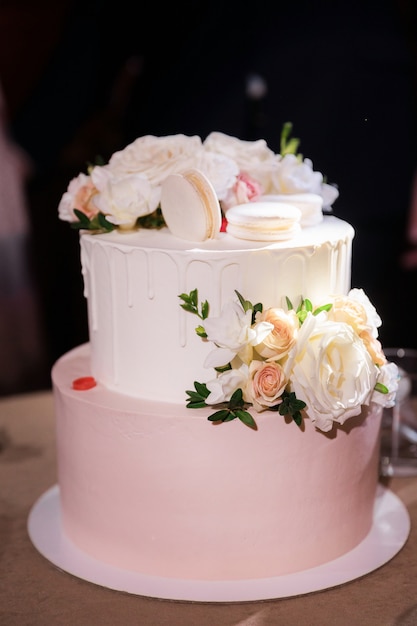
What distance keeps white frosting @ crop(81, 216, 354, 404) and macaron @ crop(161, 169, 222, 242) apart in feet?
0.09

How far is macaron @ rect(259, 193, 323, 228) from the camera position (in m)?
1.81

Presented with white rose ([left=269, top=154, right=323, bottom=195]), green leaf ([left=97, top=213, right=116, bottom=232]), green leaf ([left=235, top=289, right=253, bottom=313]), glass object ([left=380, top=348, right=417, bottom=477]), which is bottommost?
glass object ([left=380, top=348, right=417, bottom=477])

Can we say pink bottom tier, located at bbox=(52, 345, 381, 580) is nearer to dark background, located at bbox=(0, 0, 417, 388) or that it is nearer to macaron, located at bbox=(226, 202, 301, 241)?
macaron, located at bbox=(226, 202, 301, 241)

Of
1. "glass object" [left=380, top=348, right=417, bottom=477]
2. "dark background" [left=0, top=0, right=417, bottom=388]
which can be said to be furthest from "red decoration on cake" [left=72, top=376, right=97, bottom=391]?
"dark background" [left=0, top=0, right=417, bottom=388]

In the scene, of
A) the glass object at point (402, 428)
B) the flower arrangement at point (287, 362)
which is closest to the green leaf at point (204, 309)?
the flower arrangement at point (287, 362)

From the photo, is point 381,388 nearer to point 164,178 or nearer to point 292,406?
point 292,406

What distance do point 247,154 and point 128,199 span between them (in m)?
0.31

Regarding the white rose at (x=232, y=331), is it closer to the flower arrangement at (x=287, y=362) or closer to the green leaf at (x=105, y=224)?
the flower arrangement at (x=287, y=362)

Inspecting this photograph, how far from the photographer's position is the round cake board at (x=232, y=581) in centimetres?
170

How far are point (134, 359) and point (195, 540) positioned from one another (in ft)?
1.24

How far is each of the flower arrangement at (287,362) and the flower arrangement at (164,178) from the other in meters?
0.27

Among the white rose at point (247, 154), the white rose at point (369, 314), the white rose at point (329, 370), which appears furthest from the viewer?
the white rose at point (247, 154)

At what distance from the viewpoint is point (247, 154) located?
188 centimetres

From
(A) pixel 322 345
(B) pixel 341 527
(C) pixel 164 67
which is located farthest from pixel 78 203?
(C) pixel 164 67
